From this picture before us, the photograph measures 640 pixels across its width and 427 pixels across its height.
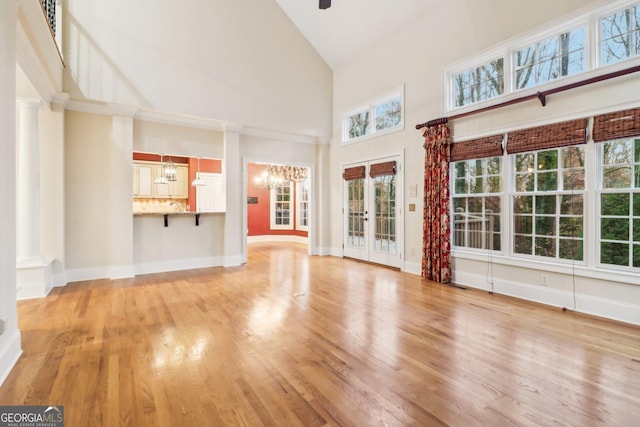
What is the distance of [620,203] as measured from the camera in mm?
3408

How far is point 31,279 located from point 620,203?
729 cm

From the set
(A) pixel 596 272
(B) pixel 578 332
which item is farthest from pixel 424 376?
(A) pixel 596 272

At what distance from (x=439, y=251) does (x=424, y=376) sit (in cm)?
313

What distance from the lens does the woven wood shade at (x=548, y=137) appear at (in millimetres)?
3609

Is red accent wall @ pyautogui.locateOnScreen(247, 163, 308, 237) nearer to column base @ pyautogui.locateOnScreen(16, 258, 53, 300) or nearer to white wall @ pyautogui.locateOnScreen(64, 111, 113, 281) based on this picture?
white wall @ pyautogui.locateOnScreen(64, 111, 113, 281)

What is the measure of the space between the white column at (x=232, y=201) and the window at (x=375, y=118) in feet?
8.52

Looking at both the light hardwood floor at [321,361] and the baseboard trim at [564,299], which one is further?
the baseboard trim at [564,299]

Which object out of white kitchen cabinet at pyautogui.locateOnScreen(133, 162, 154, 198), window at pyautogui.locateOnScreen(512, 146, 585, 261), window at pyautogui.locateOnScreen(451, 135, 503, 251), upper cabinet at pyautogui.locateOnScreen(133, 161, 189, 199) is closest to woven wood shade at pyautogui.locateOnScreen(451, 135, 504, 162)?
window at pyautogui.locateOnScreen(451, 135, 503, 251)

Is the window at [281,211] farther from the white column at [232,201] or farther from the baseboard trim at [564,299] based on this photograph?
the baseboard trim at [564,299]

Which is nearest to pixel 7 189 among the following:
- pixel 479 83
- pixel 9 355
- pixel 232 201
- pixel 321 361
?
pixel 9 355

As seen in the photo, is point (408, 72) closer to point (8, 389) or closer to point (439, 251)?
point (439, 251)

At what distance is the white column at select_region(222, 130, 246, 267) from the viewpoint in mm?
6340

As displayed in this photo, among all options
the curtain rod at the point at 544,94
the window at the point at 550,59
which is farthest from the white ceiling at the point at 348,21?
the curtain rod at the point at 544,94

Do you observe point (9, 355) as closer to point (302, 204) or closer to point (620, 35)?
point (620, 35)
